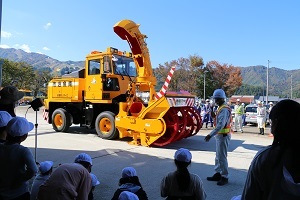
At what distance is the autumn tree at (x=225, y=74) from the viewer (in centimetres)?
4656

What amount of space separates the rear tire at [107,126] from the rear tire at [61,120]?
2019 mm

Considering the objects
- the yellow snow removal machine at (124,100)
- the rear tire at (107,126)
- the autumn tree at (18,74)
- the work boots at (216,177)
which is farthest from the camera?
the autumn tree at (18,74)

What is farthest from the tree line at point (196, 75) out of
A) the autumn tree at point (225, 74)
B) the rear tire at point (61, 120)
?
the rear tire at point (61, 120)

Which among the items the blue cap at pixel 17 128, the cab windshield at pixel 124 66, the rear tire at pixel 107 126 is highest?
the cab windshield at pixel 124 66

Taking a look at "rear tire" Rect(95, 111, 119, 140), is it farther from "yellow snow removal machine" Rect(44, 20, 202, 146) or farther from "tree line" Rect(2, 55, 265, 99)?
"tree line" Rect(2, 55, 265, 99)

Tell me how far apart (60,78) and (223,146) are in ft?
30.0

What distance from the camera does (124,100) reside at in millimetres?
11039

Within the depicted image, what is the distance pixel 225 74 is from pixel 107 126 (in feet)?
129

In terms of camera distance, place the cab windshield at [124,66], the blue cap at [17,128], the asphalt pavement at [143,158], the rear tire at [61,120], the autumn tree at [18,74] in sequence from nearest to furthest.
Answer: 1. the blue cap at [17,128]
2. the asphalt pavement at [143,158]
3. the cab windshield at [124,66]
4. the rear tire at [61,120]
5. the autumn tree at [18,74]

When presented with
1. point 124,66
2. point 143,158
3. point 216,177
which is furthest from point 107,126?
point 216,177

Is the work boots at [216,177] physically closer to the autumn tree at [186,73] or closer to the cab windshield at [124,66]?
the cab windshield at [124,66]

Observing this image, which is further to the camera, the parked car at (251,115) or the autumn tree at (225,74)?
the autumn tree at (225,74)

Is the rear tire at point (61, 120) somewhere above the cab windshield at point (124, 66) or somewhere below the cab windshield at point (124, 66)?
below

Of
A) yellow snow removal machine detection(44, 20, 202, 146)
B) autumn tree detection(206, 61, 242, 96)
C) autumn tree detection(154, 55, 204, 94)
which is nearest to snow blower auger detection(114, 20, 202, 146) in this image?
yellow snow removal machine detection(44, 20, 202, 146)
